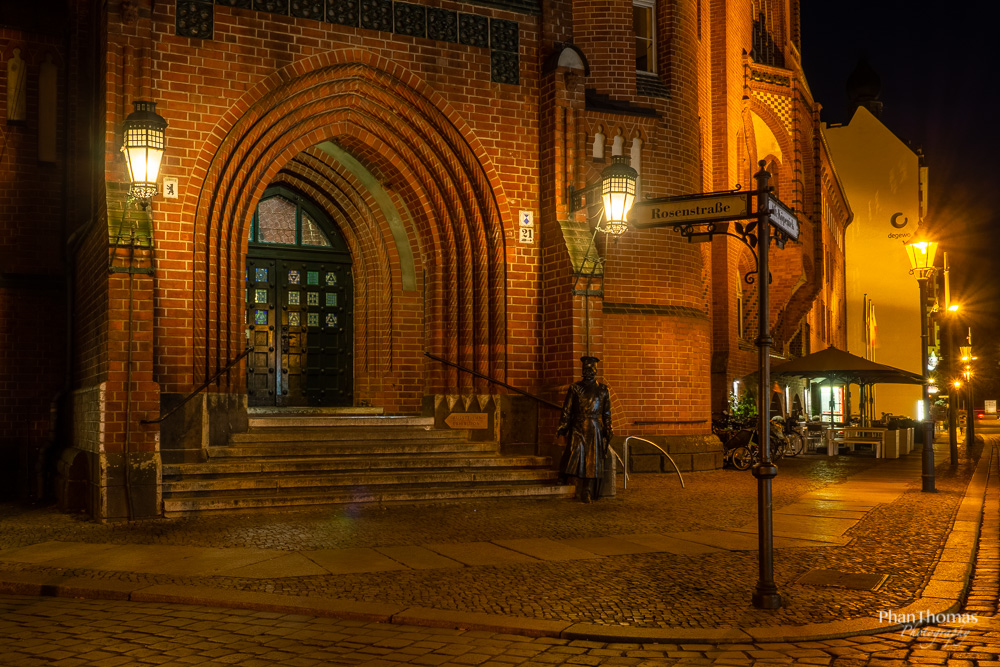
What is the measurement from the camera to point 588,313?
13.7 metres

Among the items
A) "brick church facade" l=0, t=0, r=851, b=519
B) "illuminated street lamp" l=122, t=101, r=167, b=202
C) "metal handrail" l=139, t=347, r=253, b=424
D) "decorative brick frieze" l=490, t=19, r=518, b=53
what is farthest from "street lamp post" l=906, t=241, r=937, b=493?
"illuminated street lamp" l=122, t=101, r=167, b=202

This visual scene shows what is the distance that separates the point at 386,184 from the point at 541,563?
8.33 m

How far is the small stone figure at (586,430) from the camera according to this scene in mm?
12539

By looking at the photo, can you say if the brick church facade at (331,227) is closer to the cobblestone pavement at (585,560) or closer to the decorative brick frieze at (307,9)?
the decorative brick frieze at (307,9)

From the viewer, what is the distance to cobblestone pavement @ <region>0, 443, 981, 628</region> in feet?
22.0

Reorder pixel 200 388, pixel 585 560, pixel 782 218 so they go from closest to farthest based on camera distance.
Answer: pixel 782 218 → pixel 585 560 → pixel 200 388

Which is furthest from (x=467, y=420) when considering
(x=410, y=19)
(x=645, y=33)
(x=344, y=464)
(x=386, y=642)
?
(x=645, y=33)

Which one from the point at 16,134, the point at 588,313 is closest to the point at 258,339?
the point at 16,134

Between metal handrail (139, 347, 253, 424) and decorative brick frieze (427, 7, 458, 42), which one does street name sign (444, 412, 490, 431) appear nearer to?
metal handrail (139, 347, 253, 424)

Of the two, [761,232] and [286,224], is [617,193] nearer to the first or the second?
[761,232]

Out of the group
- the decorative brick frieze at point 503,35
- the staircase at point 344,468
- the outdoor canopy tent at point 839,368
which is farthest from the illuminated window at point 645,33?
the outdoor canopy tent at point 839,368

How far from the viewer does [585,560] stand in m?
8.38

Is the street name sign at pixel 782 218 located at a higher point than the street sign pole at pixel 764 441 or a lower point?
higher

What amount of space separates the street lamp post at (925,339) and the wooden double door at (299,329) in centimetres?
895
